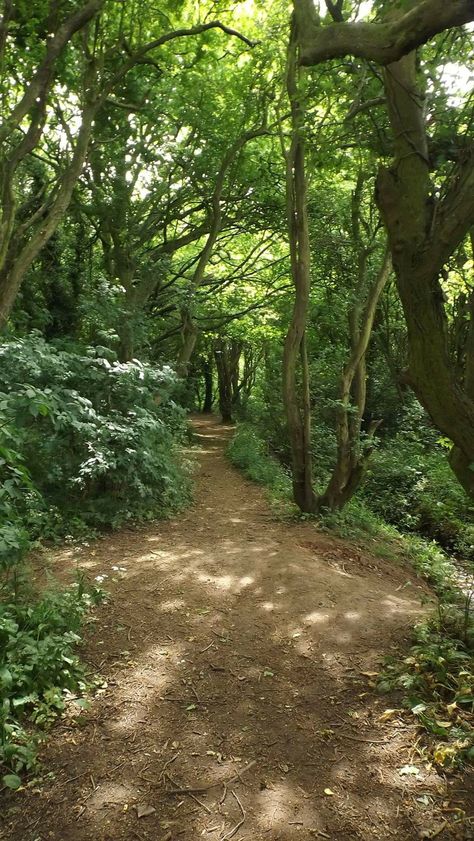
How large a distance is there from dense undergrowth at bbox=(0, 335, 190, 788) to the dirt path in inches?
15.8

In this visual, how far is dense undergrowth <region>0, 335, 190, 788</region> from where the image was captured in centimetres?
352

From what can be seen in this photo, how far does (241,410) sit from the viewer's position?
24500 mm

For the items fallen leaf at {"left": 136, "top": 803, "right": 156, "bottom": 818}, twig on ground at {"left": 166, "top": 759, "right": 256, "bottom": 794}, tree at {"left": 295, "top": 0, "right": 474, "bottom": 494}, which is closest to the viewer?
fallen leaf at {"left": 136, "top": 803, "right": 156, "bottom": 818}

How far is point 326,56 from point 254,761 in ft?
12.9

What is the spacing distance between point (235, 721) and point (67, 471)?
13.8 ft

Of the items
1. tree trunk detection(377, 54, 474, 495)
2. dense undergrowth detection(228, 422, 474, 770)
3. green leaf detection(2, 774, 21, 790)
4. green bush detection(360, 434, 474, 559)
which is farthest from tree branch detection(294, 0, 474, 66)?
green bush detection(360, 434, 474, 559)

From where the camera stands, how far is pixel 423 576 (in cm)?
714

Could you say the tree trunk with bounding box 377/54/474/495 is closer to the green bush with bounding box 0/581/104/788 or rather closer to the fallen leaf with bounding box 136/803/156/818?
the fallen leaf with bounding box 136/803/156/818

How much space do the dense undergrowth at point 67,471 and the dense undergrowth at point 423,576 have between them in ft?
7.12

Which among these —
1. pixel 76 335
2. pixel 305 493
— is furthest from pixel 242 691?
pixel 76 335

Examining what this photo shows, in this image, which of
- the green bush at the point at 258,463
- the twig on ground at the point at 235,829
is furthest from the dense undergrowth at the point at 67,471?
the green bush at the point at 258,463

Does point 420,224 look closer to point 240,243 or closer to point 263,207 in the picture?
point 263,207

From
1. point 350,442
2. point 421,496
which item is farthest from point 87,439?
point 421,496

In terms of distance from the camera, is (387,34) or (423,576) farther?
(423,576)
